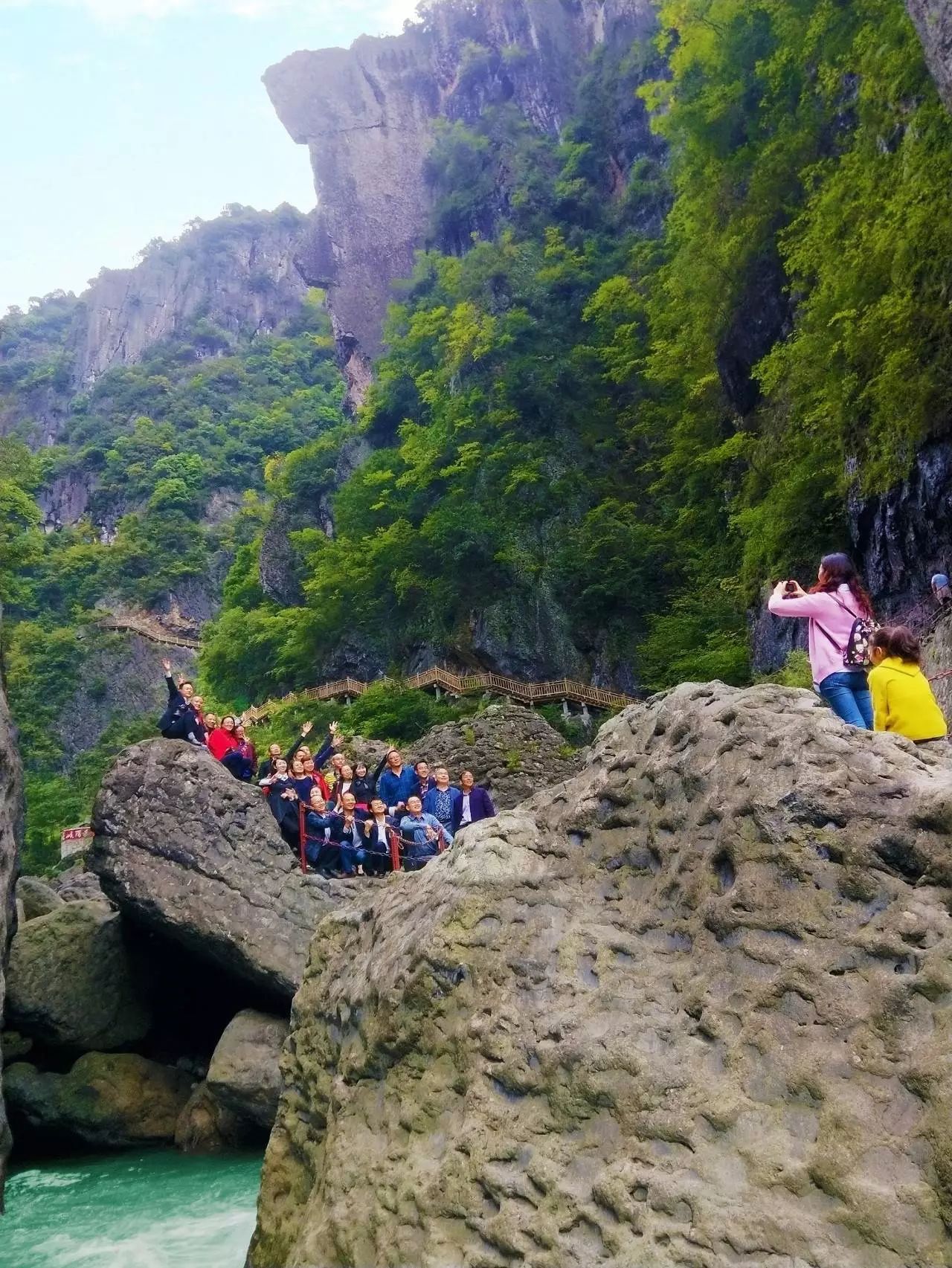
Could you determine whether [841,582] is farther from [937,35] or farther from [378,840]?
[937,35]

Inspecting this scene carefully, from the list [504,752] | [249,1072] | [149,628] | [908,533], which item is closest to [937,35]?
[908,533]

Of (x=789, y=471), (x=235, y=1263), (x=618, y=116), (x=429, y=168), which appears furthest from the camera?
(x=429, y=168)

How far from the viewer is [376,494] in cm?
2916

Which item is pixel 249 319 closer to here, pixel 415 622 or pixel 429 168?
pixel 429 168

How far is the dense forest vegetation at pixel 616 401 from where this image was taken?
1355 cm

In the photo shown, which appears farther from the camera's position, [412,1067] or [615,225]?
[615,225]

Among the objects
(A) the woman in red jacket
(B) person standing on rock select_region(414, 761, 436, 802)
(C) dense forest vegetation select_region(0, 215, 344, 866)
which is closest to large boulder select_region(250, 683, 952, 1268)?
(B) person standing on rock select_region(414, 761, 436, 802)

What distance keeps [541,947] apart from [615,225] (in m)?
33.7

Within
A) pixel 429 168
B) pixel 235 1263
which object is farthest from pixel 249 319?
pixel 235 1263

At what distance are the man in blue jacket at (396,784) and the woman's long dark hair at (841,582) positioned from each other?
527cm

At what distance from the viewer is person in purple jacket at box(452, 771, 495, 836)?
313 inches

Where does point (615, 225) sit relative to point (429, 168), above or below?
below

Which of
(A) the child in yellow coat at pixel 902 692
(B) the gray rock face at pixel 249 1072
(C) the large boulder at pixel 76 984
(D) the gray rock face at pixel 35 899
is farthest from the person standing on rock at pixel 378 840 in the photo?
(A) the child in yellow coat at pixel 902 692

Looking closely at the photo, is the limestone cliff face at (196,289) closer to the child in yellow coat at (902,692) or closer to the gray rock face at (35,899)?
the gray rock face at (35,899)
